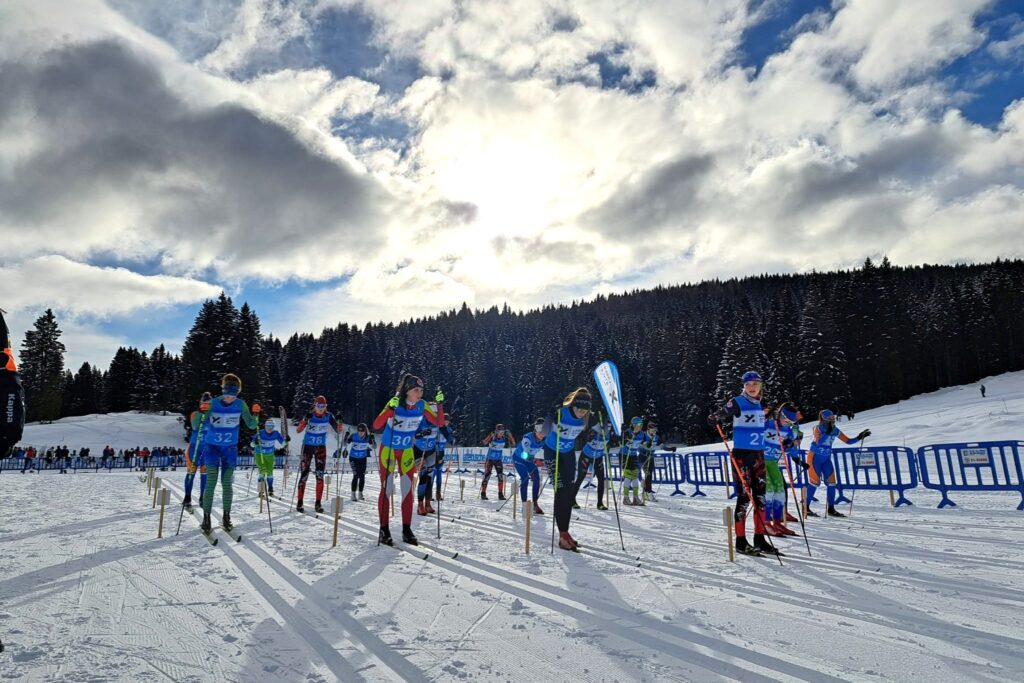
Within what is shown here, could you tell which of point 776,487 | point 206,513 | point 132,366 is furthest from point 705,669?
point 132,366

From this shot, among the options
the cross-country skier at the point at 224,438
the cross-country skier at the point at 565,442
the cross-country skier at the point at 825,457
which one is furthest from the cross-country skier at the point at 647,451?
the cross-country skier at the point at 224,438

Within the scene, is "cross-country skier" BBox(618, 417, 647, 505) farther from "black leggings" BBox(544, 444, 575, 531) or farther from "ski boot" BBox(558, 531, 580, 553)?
"ski boot" BBox(558, 531, 580, 553)

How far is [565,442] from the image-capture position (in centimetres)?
792

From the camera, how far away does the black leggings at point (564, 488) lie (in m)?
7.49

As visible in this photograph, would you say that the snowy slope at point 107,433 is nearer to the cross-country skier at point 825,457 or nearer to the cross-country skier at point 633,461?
the cross-country skier at point 633,461

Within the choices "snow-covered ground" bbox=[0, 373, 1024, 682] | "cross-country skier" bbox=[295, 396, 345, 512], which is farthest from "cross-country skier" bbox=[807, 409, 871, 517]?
"cross-country skier" bbox=[295, 396, 345, 512]

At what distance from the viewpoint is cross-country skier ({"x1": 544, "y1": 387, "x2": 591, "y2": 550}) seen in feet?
24.9

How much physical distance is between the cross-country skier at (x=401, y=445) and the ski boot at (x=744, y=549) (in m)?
4.29

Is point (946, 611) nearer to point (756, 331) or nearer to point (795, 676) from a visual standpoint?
point (795, 676)

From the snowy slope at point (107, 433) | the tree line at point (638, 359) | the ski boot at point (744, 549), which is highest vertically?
the tree line at point (638, 359)

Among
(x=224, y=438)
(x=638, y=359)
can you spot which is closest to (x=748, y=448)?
(x=224, y=438)

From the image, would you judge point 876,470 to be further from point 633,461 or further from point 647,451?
point 633,461

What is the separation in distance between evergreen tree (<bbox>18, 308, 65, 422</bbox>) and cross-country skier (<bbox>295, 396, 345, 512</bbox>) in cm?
8286

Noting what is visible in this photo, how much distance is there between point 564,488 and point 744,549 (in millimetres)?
2400
